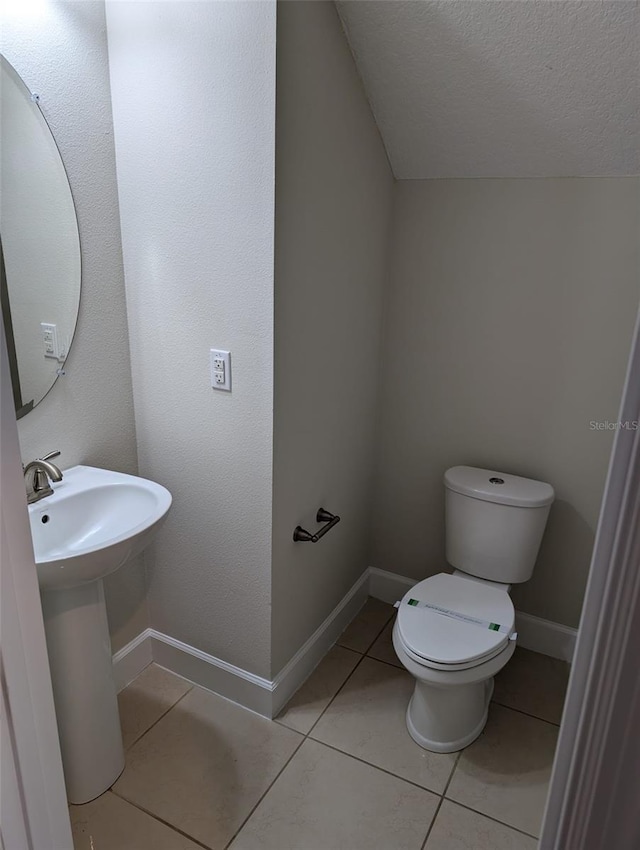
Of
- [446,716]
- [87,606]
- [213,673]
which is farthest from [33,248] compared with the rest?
[446,716]

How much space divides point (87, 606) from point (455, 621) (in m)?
1.06

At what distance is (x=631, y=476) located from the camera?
1.38 ft

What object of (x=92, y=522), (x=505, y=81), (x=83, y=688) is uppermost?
(x=505, y=81)

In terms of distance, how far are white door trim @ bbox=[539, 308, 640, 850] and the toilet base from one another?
1375mm

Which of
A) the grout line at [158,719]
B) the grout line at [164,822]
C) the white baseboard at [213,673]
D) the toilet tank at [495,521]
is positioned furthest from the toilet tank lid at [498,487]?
the grout line at [164,822]

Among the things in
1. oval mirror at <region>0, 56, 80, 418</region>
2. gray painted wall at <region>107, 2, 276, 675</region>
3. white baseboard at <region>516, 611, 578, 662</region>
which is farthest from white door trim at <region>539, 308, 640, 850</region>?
white baseboard at <region>516, 611, 578, 662</region>

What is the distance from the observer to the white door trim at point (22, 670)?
0.75 m

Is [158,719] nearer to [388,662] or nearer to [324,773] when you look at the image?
[324,773]

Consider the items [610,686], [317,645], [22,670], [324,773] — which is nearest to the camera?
[610,686]

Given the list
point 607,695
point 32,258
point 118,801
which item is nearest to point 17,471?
point 607,695

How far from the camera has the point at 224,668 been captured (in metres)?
2.00

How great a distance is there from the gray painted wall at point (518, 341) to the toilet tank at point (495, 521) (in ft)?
0.41

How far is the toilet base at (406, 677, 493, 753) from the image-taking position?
1.82 m

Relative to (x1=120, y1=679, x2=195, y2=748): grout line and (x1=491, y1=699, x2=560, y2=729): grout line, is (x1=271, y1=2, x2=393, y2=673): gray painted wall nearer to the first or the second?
(x1=120, y1=679, x2=195, y2=748): grout line
